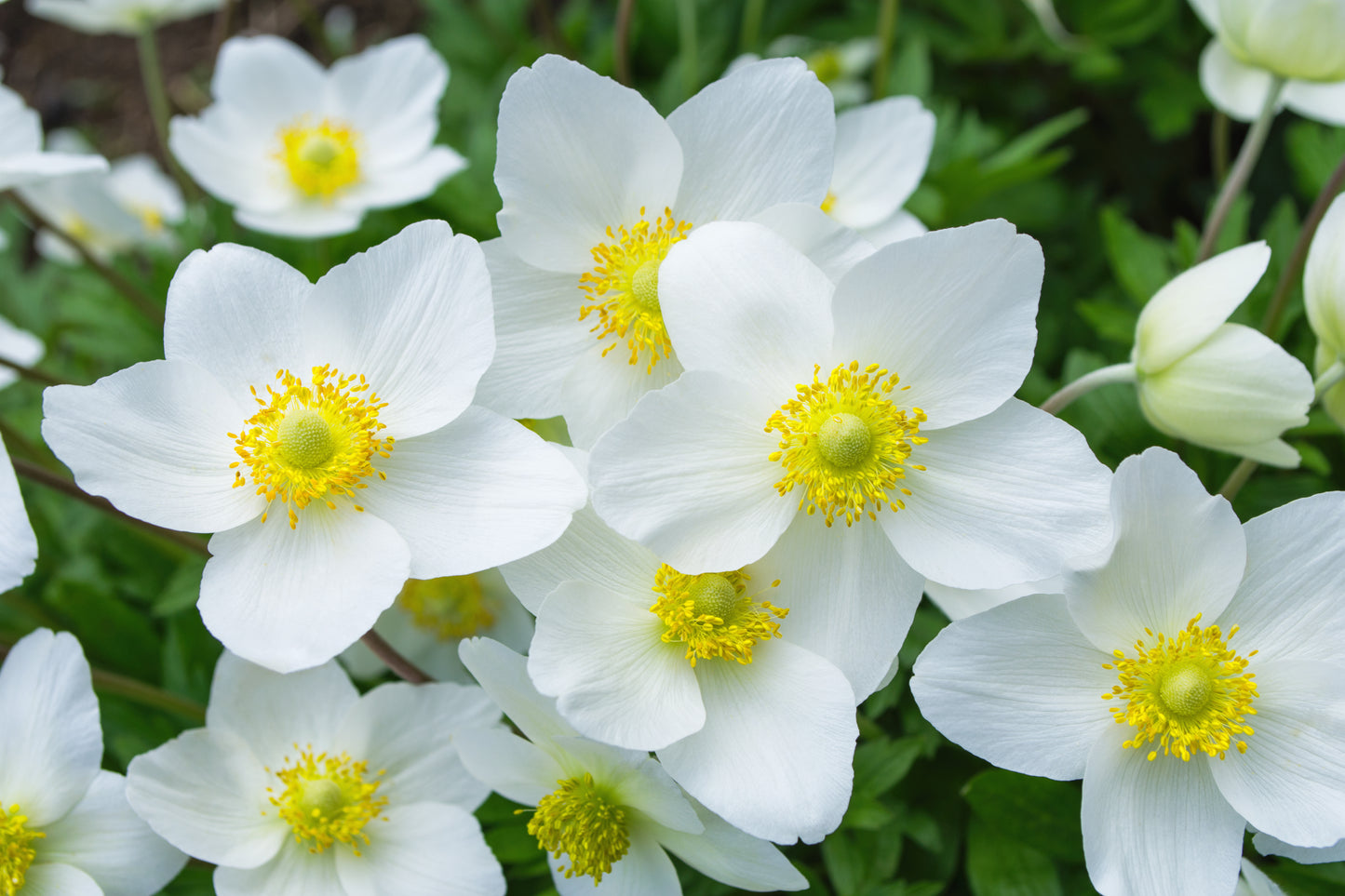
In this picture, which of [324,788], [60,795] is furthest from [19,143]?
[324,788]

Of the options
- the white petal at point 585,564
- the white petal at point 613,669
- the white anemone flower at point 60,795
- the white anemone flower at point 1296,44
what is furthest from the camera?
the white anemone flower at point 1296,44

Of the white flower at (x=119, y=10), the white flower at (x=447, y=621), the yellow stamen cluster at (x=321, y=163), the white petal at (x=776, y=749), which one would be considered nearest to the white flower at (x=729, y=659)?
the white petal at (x=776, y=749)

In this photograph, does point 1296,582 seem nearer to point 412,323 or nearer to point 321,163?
point 412,323

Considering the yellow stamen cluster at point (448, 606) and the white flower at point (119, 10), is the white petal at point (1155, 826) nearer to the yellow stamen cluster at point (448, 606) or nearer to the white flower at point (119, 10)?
the yellow stamen cluster at point (448, 606)

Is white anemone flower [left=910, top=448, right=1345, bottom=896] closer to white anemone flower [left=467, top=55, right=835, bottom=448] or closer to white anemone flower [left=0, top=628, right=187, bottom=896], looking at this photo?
white anemone flower [left=467, top=55, right=835, bottom=448]

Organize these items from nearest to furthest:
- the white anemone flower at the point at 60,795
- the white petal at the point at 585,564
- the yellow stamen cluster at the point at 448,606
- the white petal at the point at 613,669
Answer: the white petal at the point at 613,669
the white petal at the point at 585,564
the white anemone flower at the point at 60,795
the yellow stamen cluster at the point at 448,606

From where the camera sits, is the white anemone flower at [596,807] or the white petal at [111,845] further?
the white petal at [111,845]

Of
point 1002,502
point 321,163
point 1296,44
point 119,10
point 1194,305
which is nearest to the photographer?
point 1002,502
